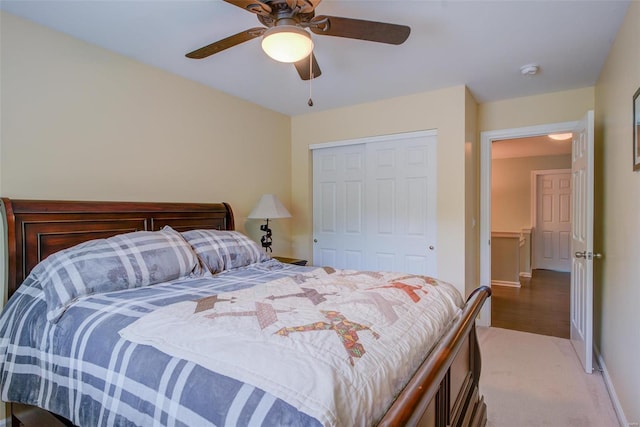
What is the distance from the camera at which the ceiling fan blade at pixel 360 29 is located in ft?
5.29

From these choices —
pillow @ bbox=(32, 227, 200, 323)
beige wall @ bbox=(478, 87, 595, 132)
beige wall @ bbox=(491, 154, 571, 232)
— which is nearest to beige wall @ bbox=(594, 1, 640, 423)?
beige wall @ bbox=(478, 87, 595, 132)

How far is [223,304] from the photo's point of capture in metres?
1.48

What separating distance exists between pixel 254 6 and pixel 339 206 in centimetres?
269

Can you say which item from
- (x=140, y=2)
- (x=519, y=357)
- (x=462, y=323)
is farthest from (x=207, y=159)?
(x=519, y=357)

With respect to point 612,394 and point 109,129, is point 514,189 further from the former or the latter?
point 109,129

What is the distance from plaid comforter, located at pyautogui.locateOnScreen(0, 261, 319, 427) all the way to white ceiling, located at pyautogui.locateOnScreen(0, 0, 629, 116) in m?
1.56

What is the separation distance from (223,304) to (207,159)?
6.57 feet

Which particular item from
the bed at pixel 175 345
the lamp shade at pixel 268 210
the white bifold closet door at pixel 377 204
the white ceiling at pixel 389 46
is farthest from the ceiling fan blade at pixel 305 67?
the white bifold closet door at pixel 377 204

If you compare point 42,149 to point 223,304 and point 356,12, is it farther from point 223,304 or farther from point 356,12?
point 356,12

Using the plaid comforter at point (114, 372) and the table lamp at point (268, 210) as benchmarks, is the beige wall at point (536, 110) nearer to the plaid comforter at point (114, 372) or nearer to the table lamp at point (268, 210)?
the table lamp at point (268, 210)

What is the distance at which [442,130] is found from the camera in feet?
10.7

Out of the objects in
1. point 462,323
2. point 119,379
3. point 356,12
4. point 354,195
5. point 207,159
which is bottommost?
point 119,379

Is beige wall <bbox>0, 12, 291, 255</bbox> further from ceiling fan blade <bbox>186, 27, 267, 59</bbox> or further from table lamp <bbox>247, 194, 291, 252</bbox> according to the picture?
ceiling fan blade <bbox>186, 27, 267, 59</bbox>

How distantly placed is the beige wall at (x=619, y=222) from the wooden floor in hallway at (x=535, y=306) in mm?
802
